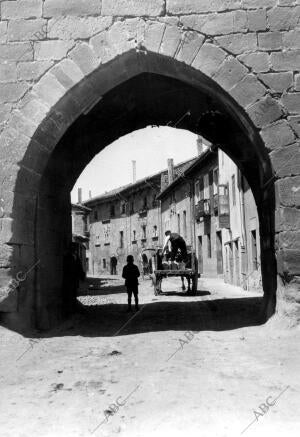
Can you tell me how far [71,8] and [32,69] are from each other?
0.87 meters

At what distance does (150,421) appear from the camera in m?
2.95

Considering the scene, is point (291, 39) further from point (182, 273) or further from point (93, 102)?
→ point (182, 273)

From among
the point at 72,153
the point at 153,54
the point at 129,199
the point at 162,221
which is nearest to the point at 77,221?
the point at 129,199

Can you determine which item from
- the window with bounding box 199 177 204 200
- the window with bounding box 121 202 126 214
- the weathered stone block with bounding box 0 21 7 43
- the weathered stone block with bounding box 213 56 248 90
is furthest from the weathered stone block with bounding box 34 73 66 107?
the window with bounding box 121 202 126 214

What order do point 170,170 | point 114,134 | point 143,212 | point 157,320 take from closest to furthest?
point 157,320
point 114,134
point 170,170
point 143,212

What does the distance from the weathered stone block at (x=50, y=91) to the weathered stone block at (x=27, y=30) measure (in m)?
0.61

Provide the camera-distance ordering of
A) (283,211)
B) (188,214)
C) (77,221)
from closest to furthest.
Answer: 1. (283,211)
2. (188,214)
3. (77,221)

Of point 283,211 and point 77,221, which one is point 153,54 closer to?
point 283,211

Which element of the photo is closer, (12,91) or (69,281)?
(12,91)

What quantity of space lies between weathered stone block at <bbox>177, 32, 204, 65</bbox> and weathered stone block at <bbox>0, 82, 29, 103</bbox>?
73.2 inches

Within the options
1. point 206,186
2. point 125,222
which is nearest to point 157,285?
point 206,186

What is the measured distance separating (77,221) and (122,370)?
40.0 metres

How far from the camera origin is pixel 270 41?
18.4 ft

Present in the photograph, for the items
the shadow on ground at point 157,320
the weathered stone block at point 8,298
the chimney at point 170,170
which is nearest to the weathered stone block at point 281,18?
the shadow on ground at point 157,320
